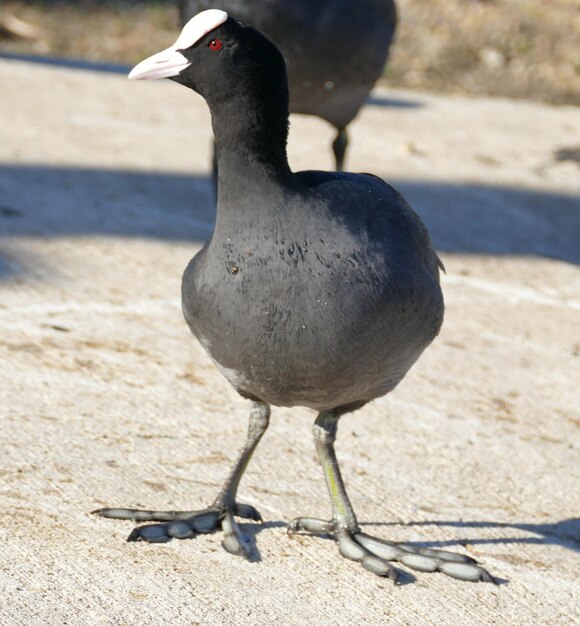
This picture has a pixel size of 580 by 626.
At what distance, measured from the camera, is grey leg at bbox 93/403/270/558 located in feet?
10.4

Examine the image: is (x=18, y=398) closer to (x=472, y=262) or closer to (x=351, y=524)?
(x=351, y=524)

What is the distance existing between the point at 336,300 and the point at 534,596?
39.7 inches

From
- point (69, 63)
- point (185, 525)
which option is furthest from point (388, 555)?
point (69, 63)

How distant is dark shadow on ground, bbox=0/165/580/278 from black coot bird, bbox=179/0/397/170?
2.64ft

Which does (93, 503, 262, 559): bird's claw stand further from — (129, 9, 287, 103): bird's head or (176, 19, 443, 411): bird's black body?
(129, 9, 287, 103): bird's head

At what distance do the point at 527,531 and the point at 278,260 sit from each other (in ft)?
4.19

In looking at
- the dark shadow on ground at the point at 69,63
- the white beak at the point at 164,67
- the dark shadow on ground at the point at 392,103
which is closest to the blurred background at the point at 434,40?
the dark shadow on ground at the point at 69,63

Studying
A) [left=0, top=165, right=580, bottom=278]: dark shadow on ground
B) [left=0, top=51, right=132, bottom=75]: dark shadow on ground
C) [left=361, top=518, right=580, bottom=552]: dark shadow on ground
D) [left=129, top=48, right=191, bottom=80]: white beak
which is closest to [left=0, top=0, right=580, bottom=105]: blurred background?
[left=0, top=51, right=132, bottom=75]: dark shadow on ground

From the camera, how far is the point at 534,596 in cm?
Result: 313

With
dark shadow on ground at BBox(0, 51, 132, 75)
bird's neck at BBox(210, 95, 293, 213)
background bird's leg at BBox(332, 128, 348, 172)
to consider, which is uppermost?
bird's neck at BBox(210, 95, 293, 213)

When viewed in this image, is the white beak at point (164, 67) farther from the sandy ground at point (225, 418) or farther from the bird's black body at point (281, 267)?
the sandy ground at point (225, 418)

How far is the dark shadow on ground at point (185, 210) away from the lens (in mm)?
5637

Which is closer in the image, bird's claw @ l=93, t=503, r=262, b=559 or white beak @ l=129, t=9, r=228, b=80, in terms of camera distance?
white beak @ l=129, t=9, r=228, b=80

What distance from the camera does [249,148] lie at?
2844 mm
